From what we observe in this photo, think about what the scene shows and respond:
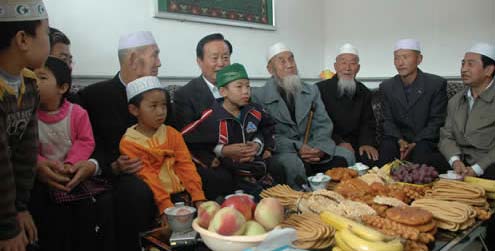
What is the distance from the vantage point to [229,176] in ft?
7.89

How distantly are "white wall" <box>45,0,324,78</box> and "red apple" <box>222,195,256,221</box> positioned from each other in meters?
1.86

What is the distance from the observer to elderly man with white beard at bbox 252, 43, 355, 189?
2988 millimetres

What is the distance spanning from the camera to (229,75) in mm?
2439

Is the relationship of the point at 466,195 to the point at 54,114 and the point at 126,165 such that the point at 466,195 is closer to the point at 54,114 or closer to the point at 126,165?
the point at 126,165

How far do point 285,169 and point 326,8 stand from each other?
2.97 m

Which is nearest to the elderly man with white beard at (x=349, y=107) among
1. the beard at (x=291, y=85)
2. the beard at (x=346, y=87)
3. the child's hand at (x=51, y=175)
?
the beard at (x=346, y=87)

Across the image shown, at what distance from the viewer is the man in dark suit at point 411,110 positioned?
326 cm

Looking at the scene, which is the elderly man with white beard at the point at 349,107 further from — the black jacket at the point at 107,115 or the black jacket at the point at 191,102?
the black jacket at the point at 107,115

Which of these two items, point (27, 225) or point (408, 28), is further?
point (408, 28)

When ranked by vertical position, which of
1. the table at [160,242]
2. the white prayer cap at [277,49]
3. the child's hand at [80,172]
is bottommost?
the table at [160,242]

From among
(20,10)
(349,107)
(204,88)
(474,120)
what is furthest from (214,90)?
(474,120)

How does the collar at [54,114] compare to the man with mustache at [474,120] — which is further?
the man with mustache at [474,120]

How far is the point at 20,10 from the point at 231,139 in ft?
4.83

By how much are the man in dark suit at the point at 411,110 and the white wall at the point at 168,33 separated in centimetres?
140
